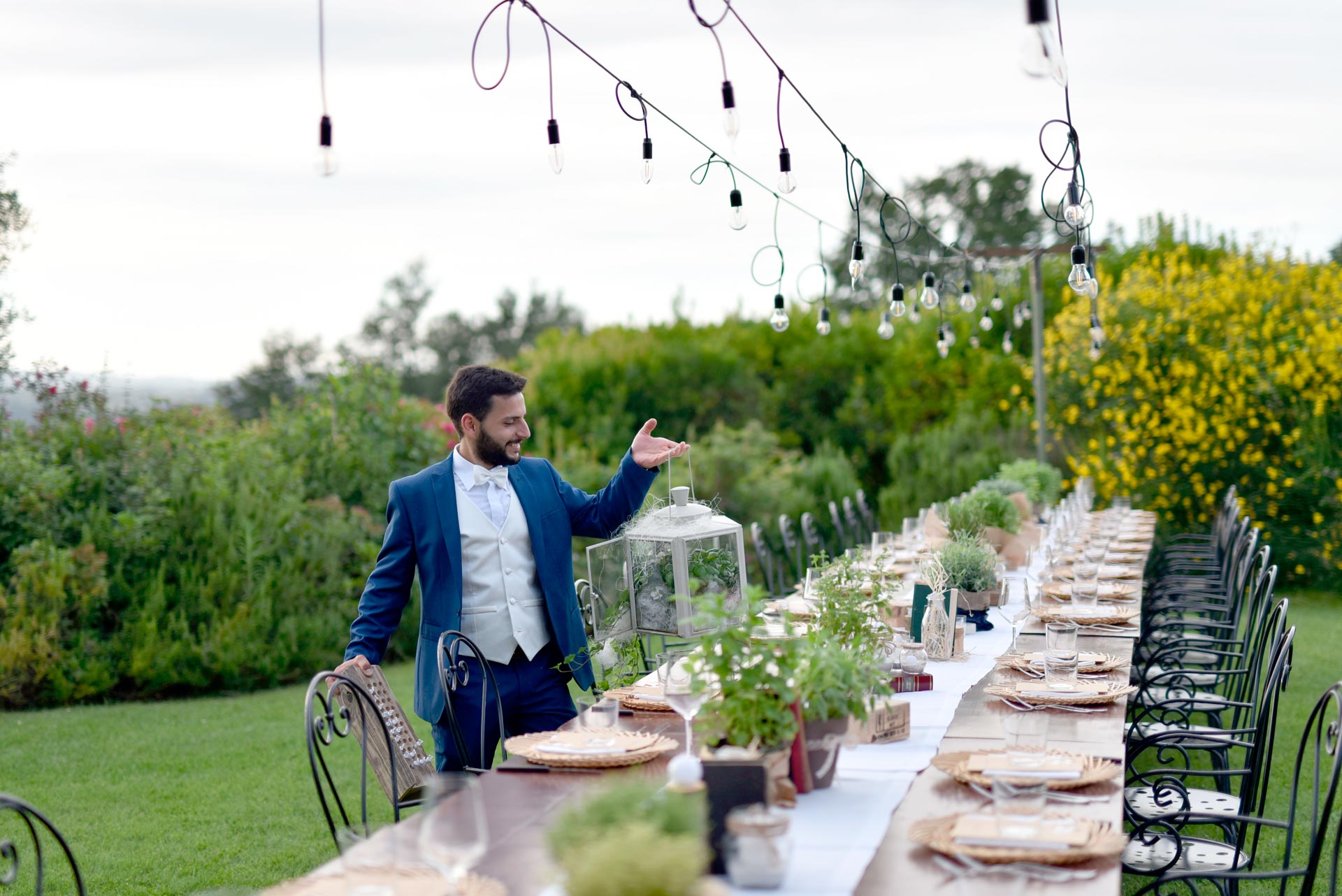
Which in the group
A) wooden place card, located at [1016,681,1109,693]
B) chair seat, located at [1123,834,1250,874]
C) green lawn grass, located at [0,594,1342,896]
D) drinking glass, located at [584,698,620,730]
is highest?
drinking glass, located at [584,698,620,730]

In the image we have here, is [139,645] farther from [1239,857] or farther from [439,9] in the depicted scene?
[1239,857]

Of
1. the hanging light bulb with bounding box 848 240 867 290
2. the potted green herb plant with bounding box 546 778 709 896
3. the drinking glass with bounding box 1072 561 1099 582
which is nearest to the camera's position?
the potted green herb plant with bounding box 546 778 709 896

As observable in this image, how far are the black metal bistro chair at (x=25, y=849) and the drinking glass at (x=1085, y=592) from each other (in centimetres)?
328

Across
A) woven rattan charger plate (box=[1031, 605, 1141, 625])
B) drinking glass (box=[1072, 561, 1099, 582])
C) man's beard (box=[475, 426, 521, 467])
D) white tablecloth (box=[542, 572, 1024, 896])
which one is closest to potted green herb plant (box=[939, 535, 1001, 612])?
woven rattan charger plate (box=[1031, 605, 1141, 625])

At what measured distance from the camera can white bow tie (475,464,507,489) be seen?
12.8 ft

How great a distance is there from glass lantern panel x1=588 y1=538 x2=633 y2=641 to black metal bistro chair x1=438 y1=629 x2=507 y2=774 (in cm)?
37

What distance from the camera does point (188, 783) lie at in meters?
5.96

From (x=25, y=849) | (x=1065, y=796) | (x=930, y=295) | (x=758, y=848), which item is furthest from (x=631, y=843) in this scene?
(x=930, y=295)

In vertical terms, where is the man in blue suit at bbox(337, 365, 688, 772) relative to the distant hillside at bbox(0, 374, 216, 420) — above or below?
below

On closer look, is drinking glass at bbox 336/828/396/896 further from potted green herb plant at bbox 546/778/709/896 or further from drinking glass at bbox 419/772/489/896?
potted green herb plant at bbox 546/778/709/896

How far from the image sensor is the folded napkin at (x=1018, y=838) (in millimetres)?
2035

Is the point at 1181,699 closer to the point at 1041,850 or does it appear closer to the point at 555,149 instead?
the point at 1041,850

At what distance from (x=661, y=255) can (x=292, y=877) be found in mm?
15586

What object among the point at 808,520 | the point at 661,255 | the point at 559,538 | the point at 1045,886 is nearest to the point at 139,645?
the point at 808,520
